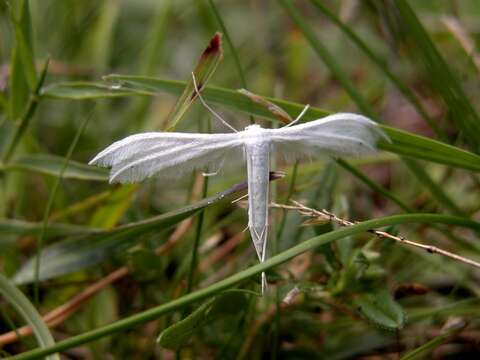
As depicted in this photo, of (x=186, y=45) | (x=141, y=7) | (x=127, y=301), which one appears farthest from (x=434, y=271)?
(x=141, y=7)

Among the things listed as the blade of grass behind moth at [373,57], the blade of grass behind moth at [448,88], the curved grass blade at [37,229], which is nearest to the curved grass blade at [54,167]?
the curved grass blade at [37,229]

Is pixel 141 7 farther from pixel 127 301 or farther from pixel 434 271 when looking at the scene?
pixel 434 271

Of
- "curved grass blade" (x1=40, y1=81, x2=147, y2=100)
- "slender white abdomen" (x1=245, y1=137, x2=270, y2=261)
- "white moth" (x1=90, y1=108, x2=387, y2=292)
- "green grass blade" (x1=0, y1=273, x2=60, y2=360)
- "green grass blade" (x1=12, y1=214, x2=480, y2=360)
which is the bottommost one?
"green grass blade" (x1=0, y1=273, x2=60, y2=360)

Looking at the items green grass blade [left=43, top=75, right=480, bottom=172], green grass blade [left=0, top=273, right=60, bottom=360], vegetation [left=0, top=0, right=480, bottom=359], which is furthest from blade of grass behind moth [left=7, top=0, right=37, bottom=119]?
green grass blade [left=0, top=273, right=60, bottom=360]

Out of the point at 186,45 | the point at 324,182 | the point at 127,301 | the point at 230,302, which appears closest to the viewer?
the point at 230,302

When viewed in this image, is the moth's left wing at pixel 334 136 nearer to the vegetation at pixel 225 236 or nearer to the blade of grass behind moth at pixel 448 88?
the vegetation at pixel 225 236

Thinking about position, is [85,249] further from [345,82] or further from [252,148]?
[345,82]

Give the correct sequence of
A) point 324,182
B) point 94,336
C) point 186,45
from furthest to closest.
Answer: point 186,45, point 324,182, point 94,336

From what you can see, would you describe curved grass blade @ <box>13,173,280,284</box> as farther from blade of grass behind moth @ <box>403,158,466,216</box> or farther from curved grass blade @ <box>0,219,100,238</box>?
blade of grass behind moth @ <box>403,158,466,216</box>
